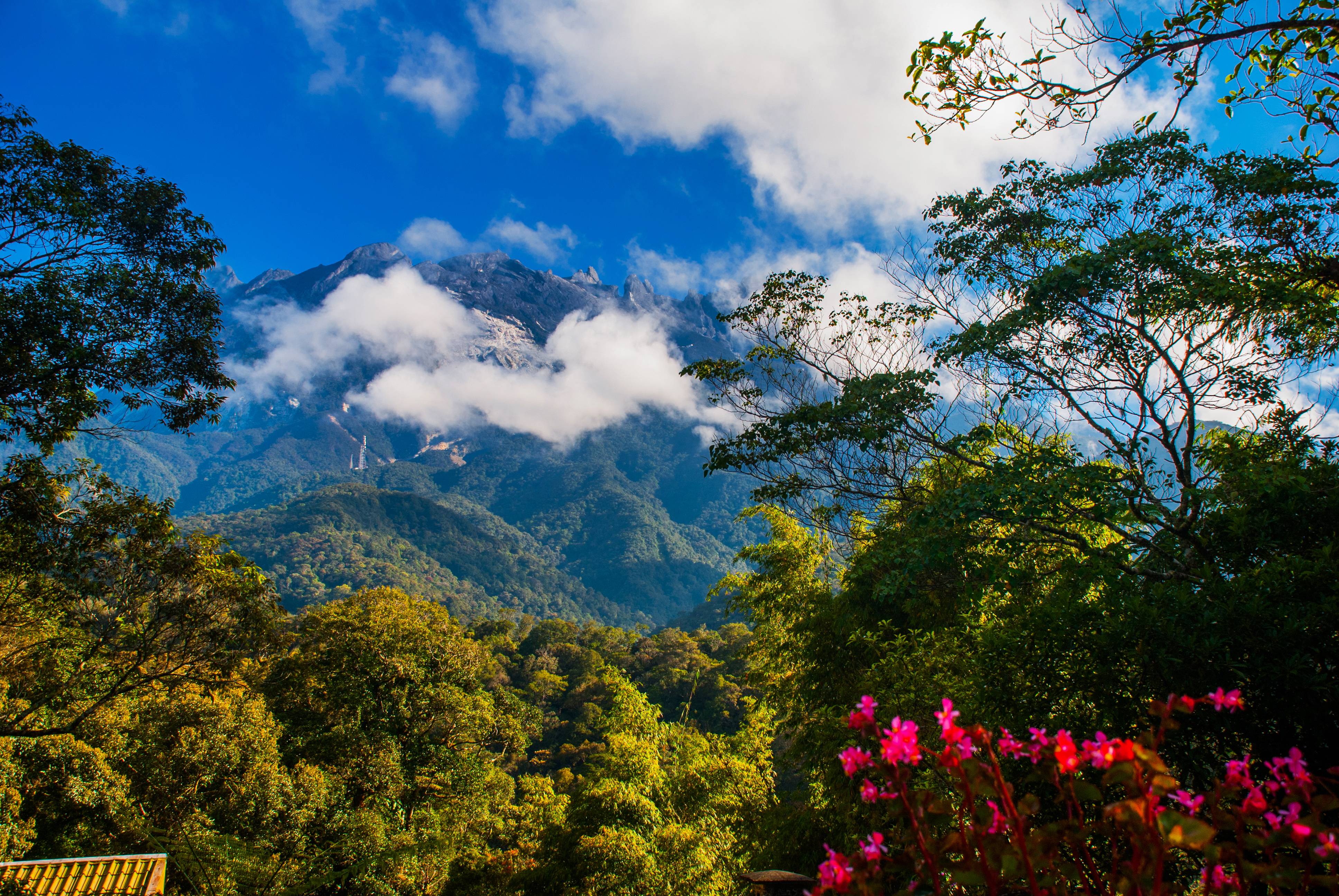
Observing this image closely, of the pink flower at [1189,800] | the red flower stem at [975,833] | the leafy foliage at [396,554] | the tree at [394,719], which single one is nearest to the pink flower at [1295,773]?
the pink flower at [1189,800]

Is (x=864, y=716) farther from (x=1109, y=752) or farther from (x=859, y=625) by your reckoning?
(x=859, y=625)

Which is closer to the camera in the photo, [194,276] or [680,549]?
[194,276]

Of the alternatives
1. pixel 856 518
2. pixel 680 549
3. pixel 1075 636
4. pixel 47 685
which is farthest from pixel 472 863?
pixel 680 549

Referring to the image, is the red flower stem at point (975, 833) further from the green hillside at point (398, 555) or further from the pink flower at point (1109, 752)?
the green hillside at point (398, 555)

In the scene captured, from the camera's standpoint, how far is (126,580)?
6836 millimetres

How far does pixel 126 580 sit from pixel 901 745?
889 cm

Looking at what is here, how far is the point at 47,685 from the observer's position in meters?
12.4

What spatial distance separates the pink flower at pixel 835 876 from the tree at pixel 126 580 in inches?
317

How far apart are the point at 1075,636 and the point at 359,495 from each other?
179 metres

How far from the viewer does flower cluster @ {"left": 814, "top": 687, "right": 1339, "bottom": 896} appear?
1.13 m

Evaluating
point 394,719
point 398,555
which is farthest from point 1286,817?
point 398,555

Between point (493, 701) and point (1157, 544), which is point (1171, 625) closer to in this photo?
point (1157, 544)

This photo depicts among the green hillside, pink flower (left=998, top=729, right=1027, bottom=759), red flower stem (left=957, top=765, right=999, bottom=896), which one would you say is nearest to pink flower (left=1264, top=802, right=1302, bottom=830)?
pink flower (left=998, top=729, right=1027, bottom=759)

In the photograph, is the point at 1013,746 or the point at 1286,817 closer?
the point at 1286,817
